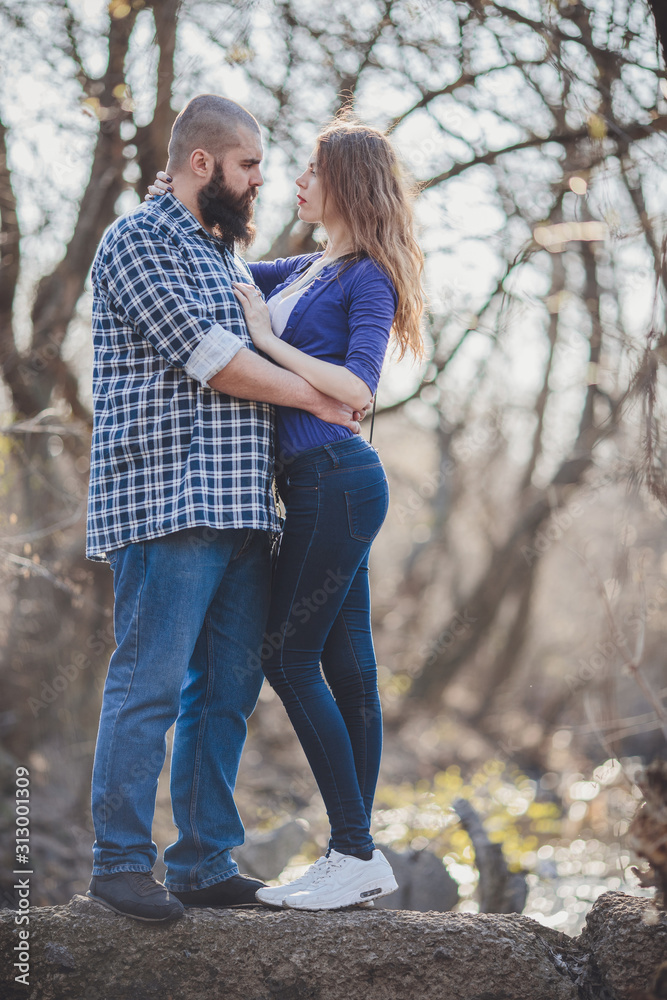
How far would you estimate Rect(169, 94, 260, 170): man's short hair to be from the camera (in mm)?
2350

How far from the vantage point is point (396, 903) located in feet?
13.4

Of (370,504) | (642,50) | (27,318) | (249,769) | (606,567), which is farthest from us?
(606,567)

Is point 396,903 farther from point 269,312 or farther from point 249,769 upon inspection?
point 249,769

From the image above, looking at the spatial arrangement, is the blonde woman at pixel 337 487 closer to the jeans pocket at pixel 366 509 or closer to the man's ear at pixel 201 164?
the jeans pocket at pixel 366 509

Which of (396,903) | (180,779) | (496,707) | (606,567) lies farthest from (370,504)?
(496,707)

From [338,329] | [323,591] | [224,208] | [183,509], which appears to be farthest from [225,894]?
[224,208]

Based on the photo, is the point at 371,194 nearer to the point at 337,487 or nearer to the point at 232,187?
the point at 232,187

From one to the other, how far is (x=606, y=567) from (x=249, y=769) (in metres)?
5.13

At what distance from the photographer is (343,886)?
7.44 ft

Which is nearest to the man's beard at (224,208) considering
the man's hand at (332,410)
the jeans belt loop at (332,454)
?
the man's hand at (332,410)

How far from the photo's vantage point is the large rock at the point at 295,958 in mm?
2082

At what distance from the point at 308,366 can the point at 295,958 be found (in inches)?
59.6

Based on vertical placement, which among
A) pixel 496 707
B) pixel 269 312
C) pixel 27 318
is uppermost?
pixel 27 318

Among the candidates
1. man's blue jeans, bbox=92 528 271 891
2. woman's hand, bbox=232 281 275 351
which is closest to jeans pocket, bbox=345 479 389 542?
man's blue jeans, bbox=92 528 271 891
